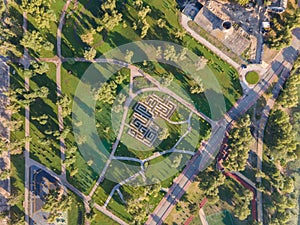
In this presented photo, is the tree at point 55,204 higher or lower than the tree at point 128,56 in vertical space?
lower

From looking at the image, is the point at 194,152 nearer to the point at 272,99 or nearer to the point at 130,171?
the point at 130,171

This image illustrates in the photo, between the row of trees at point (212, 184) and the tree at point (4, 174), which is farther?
the tree at point (4, 174)

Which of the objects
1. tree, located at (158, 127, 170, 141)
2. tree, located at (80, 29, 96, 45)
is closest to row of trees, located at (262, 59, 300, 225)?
tree, located at (158, 127, 170, 141)

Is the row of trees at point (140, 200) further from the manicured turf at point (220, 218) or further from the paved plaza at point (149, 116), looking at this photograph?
the manicured turf at point (220, 218)

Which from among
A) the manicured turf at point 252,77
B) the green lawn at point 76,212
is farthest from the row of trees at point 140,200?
the manicured turf at point 252,77

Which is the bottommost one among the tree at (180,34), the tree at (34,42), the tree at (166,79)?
the tree at (166,79)

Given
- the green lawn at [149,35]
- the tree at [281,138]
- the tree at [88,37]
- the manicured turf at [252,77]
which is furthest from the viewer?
the manicured turf at [252,77]

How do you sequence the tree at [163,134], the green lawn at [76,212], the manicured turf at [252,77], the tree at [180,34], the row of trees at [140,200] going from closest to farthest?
the row of trees at [140,200], the tree at [163,134], the tree at [180,34], the green lawn at [76,212], the manicured turf at [252,77]
